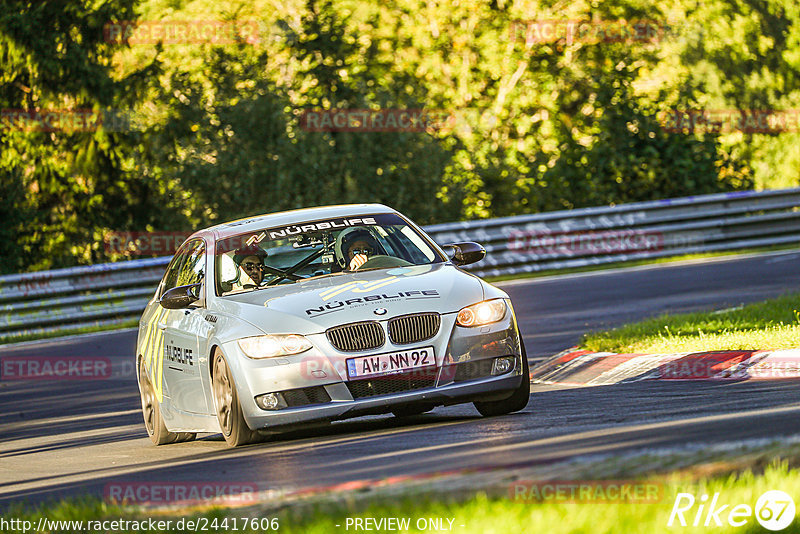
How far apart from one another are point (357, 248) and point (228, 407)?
5.77ft

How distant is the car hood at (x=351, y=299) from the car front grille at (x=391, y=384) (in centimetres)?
38

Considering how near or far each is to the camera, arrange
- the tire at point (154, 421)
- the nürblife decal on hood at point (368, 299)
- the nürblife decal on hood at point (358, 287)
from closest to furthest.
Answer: the nürblife decal on hood at point (368, 299) < the nürblife decal on hood at point (358, 287) < the tire at point (154, 421)

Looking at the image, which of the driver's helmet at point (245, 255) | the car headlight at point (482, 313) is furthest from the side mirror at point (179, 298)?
the car headlight at point (482, 313)

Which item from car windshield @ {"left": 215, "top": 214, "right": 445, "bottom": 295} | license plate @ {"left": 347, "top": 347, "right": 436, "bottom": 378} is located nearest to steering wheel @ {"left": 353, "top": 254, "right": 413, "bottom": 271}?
Answer: car windshield @ {"left": 215, "top": 214, "right": 445, "bottom": 295}

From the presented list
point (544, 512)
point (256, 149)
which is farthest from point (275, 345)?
point (256, 149)

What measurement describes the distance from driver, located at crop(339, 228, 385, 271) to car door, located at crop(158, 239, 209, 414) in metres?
1.04

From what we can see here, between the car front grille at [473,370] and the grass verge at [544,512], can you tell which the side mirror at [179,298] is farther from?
the grass verge at [544,512]

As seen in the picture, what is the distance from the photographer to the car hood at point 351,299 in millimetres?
8672

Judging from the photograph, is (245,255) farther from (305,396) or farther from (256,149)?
(256,149)

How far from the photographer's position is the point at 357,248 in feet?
33.3

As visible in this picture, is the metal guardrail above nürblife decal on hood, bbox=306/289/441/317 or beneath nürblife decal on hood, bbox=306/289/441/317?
beneath

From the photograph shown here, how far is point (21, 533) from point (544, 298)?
1292 centimetres

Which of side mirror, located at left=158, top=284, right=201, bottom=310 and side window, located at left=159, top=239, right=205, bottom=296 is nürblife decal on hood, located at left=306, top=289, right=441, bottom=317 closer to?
side mirror, located at left=158, top=284, right=201, bottom=310

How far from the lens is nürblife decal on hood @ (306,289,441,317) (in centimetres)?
873
